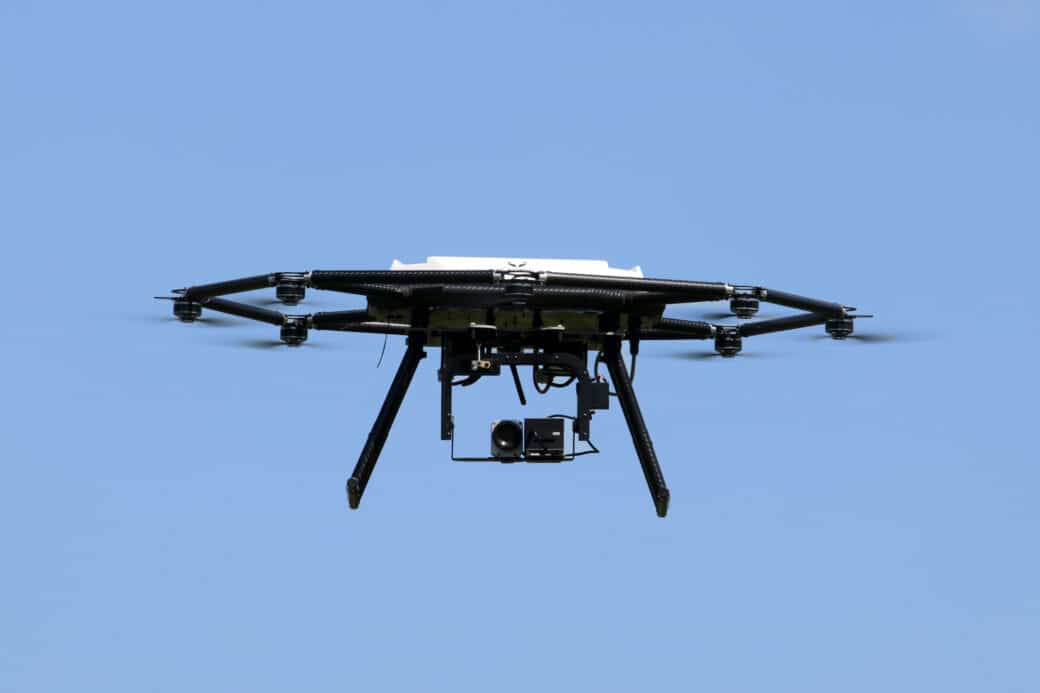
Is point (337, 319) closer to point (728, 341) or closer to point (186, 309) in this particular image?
point (186, 309)

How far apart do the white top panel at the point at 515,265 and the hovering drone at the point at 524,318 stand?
36mm

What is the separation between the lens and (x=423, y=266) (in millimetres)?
57344

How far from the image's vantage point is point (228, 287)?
58125 mm

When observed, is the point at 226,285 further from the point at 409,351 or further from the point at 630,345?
the point at 630,345

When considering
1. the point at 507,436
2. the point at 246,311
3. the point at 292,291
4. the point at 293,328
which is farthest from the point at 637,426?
the point at 246,311

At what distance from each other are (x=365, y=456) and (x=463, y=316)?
15.6 feet

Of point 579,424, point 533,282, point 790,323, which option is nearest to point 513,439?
point 579,424

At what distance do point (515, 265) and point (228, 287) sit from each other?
7.70m

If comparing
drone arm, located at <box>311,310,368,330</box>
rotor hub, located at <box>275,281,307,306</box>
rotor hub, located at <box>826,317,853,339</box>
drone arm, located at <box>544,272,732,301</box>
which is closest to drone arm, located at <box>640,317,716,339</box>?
rotor hub, located at <box>826,317,853,339</box>

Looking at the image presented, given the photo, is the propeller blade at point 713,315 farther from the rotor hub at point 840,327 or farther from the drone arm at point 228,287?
the drone arm at point 228,287

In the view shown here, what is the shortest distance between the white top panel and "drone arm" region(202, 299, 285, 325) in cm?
671

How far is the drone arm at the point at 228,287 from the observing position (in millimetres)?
56922

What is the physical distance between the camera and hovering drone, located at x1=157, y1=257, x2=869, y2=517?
183 ft

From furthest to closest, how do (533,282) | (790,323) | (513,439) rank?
(790,323), (513,439), (533,282)
